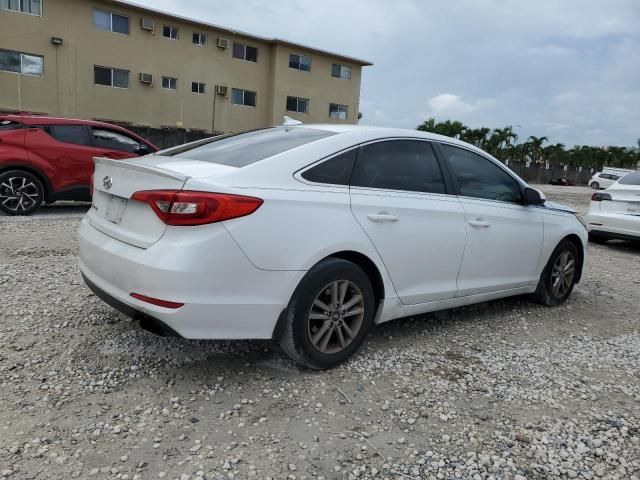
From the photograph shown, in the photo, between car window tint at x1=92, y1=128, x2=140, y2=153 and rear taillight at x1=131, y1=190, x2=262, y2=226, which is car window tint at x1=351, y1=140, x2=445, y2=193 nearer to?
rear taillight at x1=131, y1=190, x2=262, y2=226

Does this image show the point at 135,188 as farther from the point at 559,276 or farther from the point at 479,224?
the point at 559,276

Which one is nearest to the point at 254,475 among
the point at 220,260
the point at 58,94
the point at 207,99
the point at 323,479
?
the point at 323,479

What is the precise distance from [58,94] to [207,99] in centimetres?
763

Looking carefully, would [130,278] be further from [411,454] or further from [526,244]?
[526,244]

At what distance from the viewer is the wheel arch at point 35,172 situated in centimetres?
819

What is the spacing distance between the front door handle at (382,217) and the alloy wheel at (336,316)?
44cm

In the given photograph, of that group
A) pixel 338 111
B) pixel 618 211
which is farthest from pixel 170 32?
pixel 618 211

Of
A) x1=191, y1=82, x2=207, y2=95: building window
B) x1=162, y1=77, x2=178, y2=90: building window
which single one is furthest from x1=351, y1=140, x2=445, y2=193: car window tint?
x1=191, y1=82, x2=207, y2=95: building window

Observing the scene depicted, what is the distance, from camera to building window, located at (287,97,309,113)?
104ft

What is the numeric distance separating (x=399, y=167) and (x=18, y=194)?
A: 6.99 metres

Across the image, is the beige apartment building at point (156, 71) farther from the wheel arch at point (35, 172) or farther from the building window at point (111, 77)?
Answer: the wheel arch at point (35, 172)

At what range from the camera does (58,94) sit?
23.7m

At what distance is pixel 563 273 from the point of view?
5320mm

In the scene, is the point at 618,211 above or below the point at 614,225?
above
